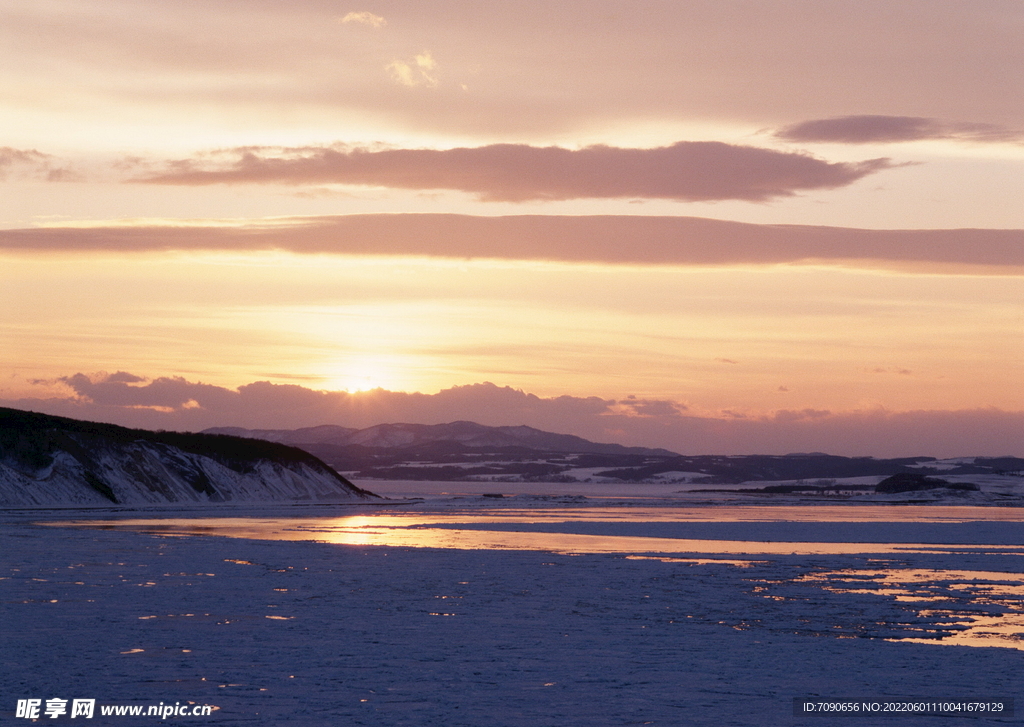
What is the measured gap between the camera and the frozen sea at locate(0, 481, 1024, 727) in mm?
14453

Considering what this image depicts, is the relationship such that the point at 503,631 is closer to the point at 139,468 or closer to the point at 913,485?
the point at 139,468

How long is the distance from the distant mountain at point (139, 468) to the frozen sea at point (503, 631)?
126 ft

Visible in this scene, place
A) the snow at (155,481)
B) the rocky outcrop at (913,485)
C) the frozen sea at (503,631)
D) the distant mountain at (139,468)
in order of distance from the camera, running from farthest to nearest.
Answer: the rocky outcrop at (913,485)
the distant mountain at (139,468)
the snow at (155,481)
the frozen sea at (503,631)

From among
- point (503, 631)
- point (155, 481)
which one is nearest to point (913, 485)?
point (155, 481)

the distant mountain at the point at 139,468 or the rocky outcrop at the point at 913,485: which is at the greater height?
the distant mountain at the point at 139,468

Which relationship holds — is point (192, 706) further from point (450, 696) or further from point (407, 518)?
point (407, 518)

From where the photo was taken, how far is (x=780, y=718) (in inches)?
545

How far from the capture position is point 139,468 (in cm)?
8531

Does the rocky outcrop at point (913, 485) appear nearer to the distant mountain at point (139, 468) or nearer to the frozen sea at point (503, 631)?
the distant mountain at point (139, 468)

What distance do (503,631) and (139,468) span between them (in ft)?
234

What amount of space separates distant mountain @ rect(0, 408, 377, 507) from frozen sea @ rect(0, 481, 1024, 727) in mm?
38547

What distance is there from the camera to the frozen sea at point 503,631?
1445 centimetres

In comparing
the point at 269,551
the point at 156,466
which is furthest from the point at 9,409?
the point at 269,551

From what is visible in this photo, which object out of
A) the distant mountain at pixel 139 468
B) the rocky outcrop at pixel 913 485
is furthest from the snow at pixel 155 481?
the rocky outcrop at pixel 913 485
